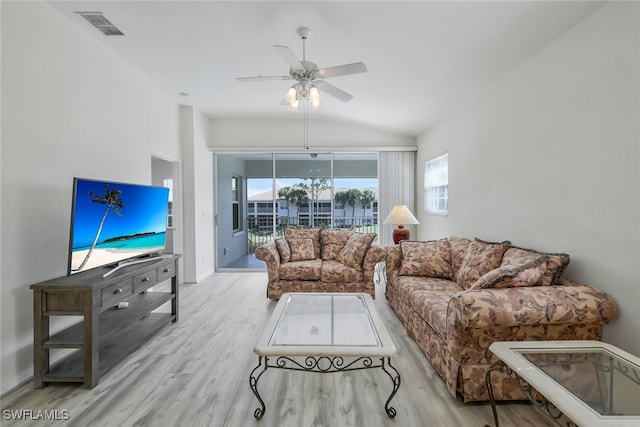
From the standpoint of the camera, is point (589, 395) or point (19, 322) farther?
point (19, 322)

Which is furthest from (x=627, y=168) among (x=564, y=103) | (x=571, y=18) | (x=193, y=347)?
(x=193, y=347)

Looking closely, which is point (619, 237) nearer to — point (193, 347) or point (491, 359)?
point (491, 359)

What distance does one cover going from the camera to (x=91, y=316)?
211cm

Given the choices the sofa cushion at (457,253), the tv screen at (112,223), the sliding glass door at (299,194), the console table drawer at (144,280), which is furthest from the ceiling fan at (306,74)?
the sliding glass door at (299,194)

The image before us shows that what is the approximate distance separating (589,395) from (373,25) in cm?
272

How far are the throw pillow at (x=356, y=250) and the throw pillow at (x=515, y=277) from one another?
1.92 m

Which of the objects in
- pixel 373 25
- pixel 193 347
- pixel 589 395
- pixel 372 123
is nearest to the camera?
pixel 589 395

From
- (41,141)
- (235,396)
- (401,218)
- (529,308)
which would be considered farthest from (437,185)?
(41,141)

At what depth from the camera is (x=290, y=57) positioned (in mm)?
2361

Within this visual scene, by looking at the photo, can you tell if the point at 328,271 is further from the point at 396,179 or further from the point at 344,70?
the point at 396,179

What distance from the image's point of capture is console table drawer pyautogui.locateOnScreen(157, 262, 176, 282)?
10.1 ft

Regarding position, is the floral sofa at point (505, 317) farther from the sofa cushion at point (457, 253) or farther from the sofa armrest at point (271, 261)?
the sofa armrest at point (271, 261)

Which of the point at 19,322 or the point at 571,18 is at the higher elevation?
the point at 571,18

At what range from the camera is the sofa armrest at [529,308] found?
5.87 ft
